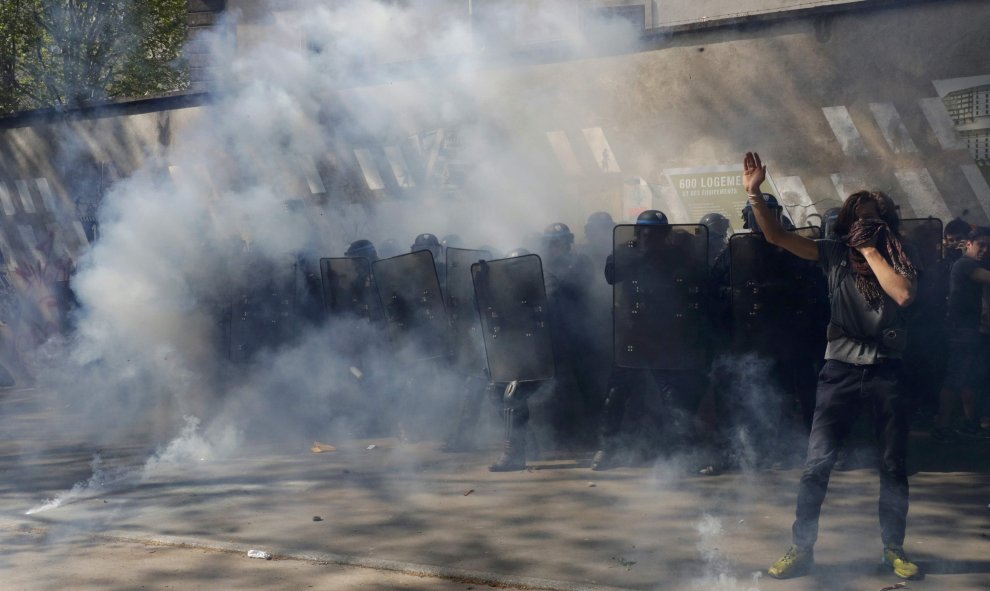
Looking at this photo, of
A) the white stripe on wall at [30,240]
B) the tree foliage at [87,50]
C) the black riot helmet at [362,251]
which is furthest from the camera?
the tree foliage at [87,50]

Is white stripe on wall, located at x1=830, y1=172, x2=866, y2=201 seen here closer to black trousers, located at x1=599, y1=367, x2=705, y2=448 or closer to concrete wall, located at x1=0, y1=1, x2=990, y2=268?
concrete wall, located at x1=0, y1=1, x2=990, y2=268

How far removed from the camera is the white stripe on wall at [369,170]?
10477 millimetres

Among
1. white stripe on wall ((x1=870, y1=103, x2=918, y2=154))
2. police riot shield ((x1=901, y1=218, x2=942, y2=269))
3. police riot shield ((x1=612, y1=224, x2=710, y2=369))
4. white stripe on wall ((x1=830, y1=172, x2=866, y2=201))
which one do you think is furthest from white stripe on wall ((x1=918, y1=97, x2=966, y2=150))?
police riot shield ((x1=612, y1=224, x2=710, y2=369))

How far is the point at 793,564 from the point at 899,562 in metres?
0.44

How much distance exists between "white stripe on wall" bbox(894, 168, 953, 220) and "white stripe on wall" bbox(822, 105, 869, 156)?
42 cm

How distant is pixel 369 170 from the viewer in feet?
34.6

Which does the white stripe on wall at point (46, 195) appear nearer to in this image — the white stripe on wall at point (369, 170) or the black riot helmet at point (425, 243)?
the white stripe on wall at point (369, 170)

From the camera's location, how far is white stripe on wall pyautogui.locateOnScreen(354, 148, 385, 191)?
34.4 ft

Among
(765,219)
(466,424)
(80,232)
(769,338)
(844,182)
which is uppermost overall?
(80,232)

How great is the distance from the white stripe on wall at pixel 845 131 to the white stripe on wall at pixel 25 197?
10.6 metres

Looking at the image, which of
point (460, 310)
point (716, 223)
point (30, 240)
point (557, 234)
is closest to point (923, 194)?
point (716, 223)

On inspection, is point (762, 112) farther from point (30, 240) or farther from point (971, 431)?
point (30, 240)

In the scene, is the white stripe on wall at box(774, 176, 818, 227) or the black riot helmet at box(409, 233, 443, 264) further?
the white stripe on wall at box(774, 176, 818, 227)

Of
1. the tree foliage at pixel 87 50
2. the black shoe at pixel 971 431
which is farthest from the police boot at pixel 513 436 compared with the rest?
the tree foliage at pixel 87 50
